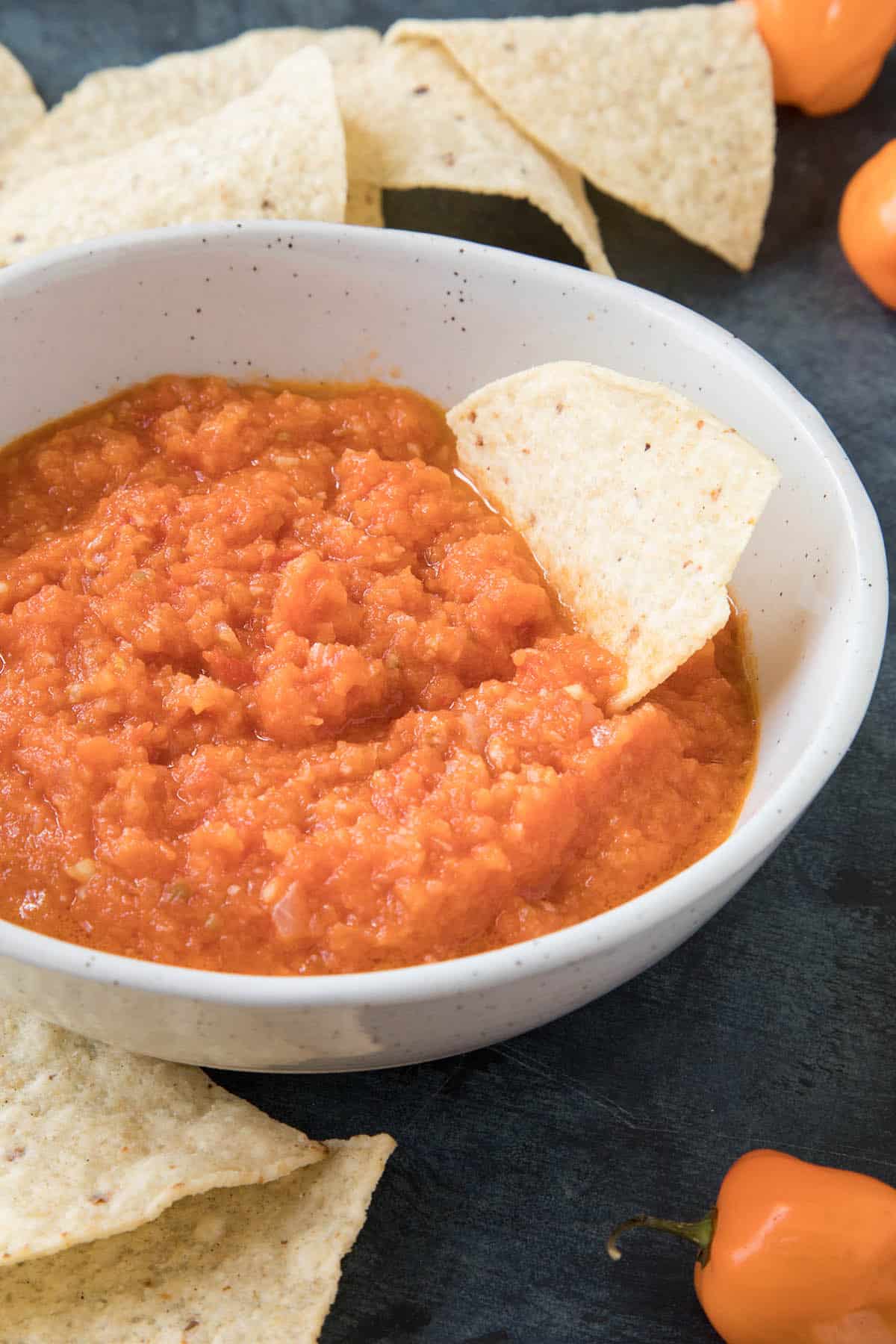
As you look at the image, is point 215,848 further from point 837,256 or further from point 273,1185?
point 837,256

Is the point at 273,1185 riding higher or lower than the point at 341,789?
lower

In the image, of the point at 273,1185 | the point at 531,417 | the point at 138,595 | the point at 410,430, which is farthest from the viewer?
the point at 410,430

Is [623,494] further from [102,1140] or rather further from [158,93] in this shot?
[158,93]

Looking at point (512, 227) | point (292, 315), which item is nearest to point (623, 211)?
point (512, 227)

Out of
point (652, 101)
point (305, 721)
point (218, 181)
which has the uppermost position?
point (218, 181)

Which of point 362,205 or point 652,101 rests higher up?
point 652,101

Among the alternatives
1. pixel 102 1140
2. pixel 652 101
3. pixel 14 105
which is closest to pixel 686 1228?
pixel 102 1140

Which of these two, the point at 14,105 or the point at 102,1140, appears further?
the point at 14,105
